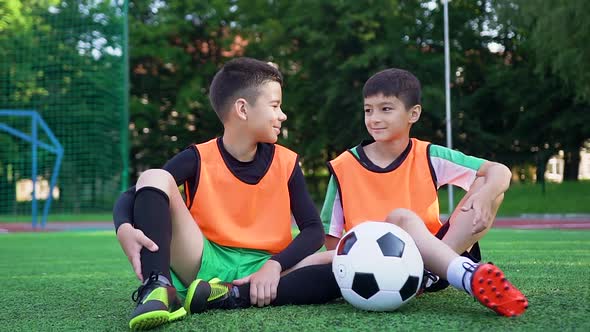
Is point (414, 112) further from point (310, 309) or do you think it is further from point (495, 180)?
point (310, 309)

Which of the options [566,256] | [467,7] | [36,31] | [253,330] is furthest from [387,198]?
[467,7]

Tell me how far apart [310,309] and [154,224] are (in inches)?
26.5

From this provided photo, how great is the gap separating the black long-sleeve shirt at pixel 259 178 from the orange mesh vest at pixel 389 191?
265 mm

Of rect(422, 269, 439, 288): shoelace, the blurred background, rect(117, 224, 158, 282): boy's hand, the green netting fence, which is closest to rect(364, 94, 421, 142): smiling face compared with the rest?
rect(422, 269, 439, 288): shoelace

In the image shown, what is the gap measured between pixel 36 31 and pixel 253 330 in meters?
15.0

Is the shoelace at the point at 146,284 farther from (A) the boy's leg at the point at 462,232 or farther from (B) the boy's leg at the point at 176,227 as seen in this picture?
(A) the boy's leg at the point at 462,232

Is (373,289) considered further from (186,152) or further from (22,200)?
(22,200)

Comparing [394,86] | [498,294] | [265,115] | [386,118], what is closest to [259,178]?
[265,115]

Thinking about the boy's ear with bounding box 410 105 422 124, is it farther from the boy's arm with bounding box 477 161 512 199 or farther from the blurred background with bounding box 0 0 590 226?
the blurred background with bounding box 0 0 590 226

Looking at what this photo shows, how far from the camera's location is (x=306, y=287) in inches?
117

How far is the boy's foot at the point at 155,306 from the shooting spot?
2404 millimetres

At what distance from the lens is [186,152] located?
3092 mm

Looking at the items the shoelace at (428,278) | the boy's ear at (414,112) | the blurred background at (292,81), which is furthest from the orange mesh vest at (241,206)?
the blurred background at (292,81)

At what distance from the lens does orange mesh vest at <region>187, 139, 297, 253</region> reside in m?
3.08
